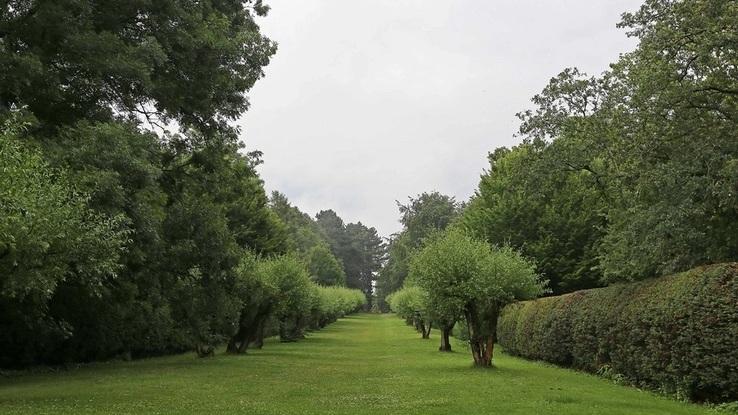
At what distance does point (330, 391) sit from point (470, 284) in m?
8.92

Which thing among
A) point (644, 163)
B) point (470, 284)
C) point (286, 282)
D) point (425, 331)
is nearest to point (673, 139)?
point (644, 163)

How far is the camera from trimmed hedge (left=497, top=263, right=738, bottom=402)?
14.4 metres

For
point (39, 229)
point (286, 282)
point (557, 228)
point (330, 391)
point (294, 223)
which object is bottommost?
point (330, 391)

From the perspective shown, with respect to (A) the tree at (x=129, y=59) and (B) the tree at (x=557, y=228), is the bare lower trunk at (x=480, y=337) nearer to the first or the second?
(A) the tree at (x=129, y=59)

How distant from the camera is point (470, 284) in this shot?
24.0 metres

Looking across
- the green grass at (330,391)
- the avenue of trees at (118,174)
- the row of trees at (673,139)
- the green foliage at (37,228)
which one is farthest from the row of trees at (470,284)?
the green foliage at (37,228)

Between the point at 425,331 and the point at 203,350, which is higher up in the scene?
the point at 425,331

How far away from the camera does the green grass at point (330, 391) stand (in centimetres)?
1345

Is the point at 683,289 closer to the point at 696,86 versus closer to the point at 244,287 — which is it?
the point at 696,86

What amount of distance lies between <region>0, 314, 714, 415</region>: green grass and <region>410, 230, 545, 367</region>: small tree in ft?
5.19

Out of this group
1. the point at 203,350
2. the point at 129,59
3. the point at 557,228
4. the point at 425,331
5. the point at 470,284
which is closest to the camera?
the point at 129,59

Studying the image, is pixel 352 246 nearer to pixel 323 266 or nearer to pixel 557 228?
pixel 323 266

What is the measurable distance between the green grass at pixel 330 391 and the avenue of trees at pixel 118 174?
2.52m

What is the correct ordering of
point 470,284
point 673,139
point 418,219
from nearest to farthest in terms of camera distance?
1. point 673,139
2. point 470,284
3. point 418,219
